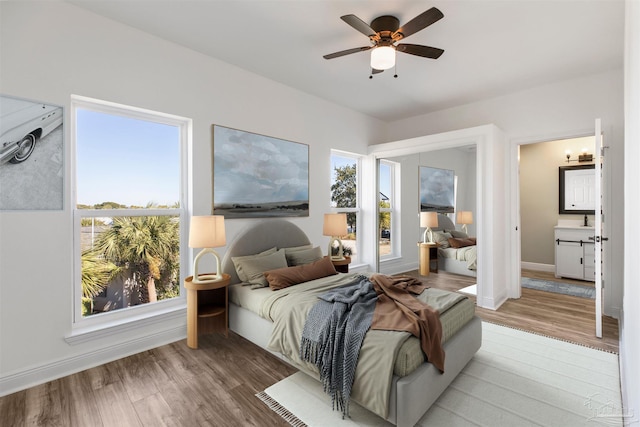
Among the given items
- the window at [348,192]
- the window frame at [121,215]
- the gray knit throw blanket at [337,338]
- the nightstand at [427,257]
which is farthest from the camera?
the window at [348,192]

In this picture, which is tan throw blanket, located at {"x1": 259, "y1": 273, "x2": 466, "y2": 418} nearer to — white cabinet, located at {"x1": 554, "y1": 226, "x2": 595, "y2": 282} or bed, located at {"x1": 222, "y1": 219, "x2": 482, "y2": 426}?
bed, located at {"x1": 222, "y1": 219, "x2": 482, "y2": 426}

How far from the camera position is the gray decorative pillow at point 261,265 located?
3005 millimetres

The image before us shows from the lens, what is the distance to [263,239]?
355cm

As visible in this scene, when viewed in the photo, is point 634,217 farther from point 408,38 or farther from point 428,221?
point 428,221

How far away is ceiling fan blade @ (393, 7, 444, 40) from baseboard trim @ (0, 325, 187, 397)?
11.1ft

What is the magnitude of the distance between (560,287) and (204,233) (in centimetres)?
539

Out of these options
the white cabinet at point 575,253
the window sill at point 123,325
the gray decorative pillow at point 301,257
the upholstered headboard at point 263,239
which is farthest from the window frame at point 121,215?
the white cabinet at point 575,253

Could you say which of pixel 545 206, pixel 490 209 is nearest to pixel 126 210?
pixel 490 209

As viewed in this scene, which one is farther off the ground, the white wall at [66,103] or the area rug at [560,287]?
the white wall at [66,103]

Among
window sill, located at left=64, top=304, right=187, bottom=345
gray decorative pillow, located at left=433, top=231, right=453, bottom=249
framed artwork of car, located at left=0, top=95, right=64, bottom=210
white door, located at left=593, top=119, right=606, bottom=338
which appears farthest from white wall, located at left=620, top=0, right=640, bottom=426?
framed artwork of car, located at left=0, top=95, right=64, bottom=210

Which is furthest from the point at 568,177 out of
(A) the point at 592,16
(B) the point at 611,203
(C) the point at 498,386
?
(C) the point at 498,386

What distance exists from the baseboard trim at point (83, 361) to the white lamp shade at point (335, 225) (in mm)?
1994

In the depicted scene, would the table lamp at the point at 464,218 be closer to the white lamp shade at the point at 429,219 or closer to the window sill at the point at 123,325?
the white lamp shade at the point at 429,219

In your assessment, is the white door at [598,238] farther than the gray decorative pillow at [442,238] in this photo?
No
